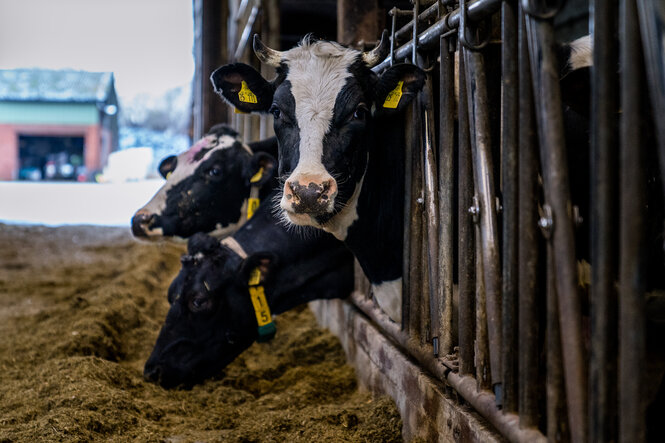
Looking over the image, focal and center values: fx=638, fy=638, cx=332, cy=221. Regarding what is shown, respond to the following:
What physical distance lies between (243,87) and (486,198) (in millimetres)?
1740

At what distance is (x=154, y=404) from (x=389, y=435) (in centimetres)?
134

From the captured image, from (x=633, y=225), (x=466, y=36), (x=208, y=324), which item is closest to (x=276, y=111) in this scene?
(x=466, y=36)

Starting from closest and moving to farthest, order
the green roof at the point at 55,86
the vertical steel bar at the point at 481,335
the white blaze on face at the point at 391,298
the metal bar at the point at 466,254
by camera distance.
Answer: the vertical steel bar at the point at 481,335 < the metal bar at the point at 466,254 < the white blaze on face at the point at 391,298 < the green roof at the point at 55,86

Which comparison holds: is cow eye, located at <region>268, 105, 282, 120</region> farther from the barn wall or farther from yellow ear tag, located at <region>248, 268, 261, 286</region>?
the barn wall

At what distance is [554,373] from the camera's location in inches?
64.8

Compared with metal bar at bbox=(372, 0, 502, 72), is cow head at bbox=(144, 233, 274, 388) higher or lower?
lower

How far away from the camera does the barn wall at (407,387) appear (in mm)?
2211

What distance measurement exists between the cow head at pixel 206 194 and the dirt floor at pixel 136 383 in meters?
0.83

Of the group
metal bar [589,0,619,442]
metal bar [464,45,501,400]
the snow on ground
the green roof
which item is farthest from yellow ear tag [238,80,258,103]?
the green roof

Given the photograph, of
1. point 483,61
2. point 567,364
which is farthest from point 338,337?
point 567,364

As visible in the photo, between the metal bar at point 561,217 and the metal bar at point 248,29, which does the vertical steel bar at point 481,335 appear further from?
the metal bar at point 248,29

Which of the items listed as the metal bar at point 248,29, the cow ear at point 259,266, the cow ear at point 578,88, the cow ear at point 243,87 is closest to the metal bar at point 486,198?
the cow ear at point 578,88

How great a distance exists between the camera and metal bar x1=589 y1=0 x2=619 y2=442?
1.41 m

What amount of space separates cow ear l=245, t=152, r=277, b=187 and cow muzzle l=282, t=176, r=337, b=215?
228 cm
